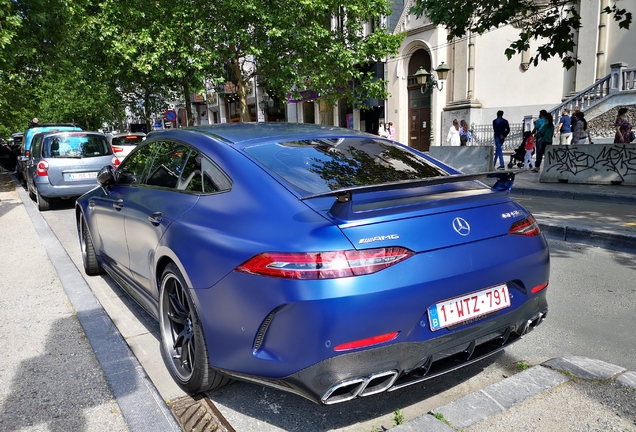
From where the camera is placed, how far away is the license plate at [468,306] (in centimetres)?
230

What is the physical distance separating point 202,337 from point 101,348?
1348mm

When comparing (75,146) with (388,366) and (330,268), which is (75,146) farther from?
(388,366)

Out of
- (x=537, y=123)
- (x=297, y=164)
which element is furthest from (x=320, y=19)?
(x=297, y=164)

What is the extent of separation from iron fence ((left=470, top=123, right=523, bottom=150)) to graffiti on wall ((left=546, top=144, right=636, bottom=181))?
35.6 ft

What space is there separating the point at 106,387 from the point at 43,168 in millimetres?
8640

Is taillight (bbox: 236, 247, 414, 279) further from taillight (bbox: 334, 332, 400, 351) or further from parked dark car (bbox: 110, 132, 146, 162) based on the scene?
parked dark car (bbox: 110, 132, 146, 162)

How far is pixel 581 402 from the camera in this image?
99.5 inches

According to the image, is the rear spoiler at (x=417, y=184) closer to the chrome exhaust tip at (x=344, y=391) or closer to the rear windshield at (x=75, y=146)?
the chrome exhaust tip at (x=344, y=391)

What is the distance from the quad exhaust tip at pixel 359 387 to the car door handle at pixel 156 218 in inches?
62.9

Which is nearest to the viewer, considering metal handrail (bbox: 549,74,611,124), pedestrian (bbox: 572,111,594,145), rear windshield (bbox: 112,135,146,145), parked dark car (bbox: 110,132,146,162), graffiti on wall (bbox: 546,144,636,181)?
graffiti on wall (bbox: 546,144,636,181)

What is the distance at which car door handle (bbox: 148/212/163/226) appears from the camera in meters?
3.12

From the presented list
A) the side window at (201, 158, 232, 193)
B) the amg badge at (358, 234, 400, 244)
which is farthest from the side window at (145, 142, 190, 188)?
the amg badge at (358, 234, 400, 244)

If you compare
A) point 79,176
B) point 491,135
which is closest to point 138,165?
point 79,176

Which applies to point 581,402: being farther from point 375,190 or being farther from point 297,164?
point 297,164
